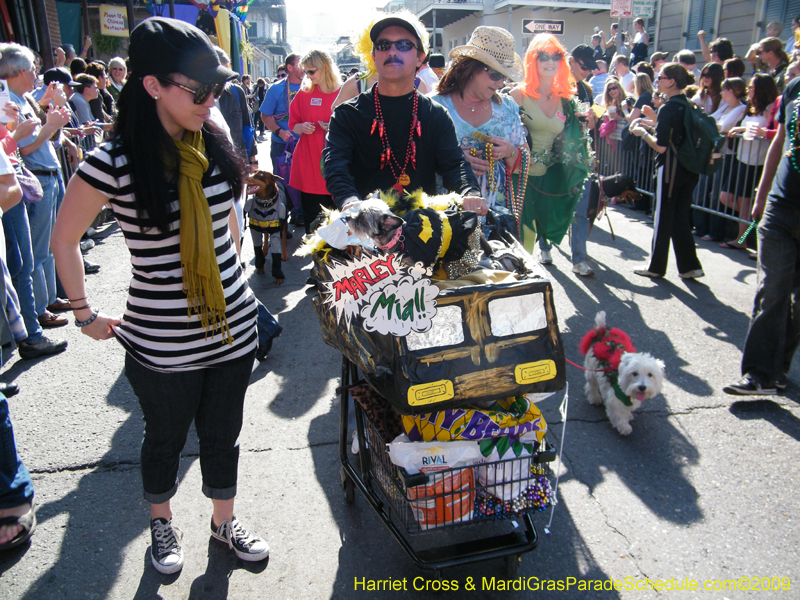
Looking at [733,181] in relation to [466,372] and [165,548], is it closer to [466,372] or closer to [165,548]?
[466,372]

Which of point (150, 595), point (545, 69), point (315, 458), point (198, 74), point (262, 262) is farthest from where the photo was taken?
point (262, 262)

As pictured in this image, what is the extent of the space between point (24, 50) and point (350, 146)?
11.6 feet

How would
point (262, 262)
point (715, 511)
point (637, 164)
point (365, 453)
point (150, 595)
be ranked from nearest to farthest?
point (150, 595) → point (365, 453) → point (715, 511) → point (262, 262) → point (637, 164)

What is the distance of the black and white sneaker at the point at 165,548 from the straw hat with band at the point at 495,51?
120 inches

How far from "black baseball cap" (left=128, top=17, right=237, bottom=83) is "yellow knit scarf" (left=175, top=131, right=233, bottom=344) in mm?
236

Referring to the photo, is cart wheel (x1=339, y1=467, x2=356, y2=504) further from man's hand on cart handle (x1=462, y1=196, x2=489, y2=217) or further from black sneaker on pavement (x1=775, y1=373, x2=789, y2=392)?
black sneaker on pavement (x1=775, y1=373, x2=789, y2=392)

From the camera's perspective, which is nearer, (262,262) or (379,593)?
(379,593)

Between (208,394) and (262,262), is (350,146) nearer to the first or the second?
(208,394)

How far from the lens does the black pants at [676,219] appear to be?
18.3 ft

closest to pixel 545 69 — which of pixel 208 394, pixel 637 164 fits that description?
pixel 208 394

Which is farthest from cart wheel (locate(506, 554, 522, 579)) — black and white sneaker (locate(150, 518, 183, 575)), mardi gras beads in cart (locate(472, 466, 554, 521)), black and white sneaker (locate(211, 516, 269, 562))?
black and white sneaker (locate(150, 518, 183, 575))

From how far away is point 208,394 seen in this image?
2.31 meters

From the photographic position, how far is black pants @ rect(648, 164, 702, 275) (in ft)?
18.3

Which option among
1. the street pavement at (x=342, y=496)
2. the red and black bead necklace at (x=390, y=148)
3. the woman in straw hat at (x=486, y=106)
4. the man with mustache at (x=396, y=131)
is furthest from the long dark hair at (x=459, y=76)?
the street pavement at (x=342, y=496)
